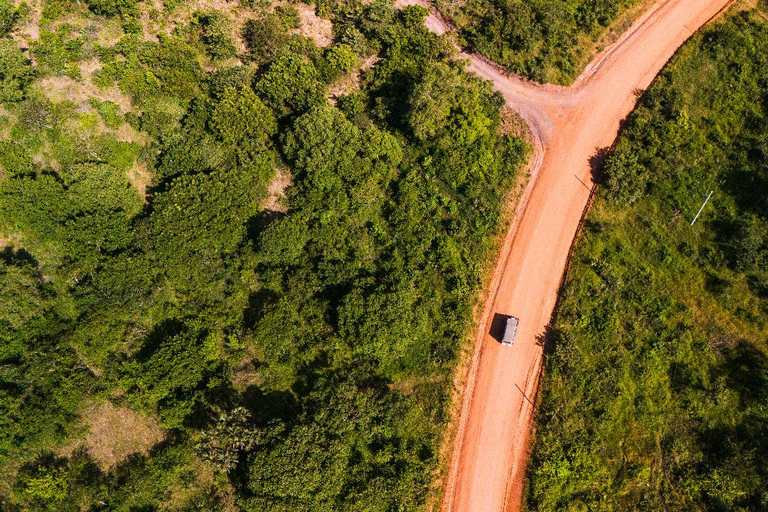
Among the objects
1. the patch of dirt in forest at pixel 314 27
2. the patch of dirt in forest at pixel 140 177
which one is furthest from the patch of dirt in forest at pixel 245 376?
the patch of dirt in forest at pixel 314 27

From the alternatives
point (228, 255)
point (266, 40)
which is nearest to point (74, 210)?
point (228, 255)

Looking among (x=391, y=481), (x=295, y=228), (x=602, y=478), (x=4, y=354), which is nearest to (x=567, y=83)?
(x=295, y=228)

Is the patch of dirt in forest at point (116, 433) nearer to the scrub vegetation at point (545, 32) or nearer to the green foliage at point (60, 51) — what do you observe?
the green foliage at point (60, 51)

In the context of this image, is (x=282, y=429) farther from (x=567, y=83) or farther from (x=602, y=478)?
(x=567, y=83)

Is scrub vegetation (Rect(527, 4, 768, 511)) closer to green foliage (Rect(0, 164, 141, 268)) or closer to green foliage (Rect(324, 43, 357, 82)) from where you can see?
green foliage (Rect(324, 43, 357, 82))

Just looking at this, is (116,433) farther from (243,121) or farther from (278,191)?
(243,121)

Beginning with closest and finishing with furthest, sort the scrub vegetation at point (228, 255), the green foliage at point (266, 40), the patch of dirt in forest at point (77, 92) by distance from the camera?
the scrub vegetation at point (228, 255) < the patch of dirt in forest at point (77, 92) < the green foliage at point (266, 40)
